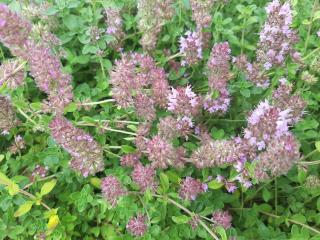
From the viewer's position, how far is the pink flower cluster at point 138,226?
5.94 ft

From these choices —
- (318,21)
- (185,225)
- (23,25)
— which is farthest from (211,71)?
(318,21)

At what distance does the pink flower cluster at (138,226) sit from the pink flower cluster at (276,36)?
0.90 meters

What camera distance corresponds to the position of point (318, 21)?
8.67 ft

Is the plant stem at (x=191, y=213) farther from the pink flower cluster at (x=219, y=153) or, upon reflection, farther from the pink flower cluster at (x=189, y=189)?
the pink flower cluster at (x=219, y=153)

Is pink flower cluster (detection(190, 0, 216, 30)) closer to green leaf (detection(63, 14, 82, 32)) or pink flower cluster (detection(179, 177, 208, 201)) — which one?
green leaf (detection(63, 14, 82, 32))

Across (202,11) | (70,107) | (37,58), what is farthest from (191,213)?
(202,11)

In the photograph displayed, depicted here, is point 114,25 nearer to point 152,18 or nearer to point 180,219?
point 152,18

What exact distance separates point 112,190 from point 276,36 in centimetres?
98

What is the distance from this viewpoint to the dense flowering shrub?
5.78ft

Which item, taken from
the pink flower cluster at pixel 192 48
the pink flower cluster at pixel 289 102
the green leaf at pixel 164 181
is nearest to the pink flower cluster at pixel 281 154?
the pink flower cluster at pixel 289 102

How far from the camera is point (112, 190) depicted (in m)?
1.78

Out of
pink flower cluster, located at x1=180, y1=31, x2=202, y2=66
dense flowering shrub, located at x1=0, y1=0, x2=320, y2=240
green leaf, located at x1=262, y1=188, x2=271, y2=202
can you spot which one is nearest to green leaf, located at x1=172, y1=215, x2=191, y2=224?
dense flowering shrub, located at x1=0, y1=0, x2=320, y2=240

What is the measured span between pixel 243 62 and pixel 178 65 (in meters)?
0.36

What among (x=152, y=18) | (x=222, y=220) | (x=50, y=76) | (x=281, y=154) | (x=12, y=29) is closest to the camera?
(x=281, y=154)
